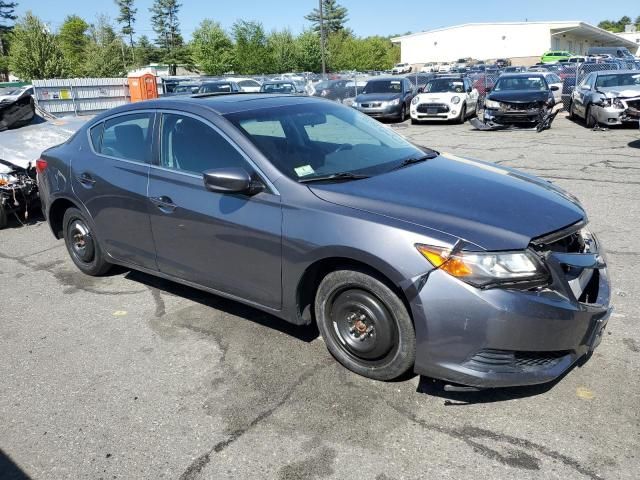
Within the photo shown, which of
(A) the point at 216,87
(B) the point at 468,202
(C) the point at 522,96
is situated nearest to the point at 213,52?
(A) the point at 216,87

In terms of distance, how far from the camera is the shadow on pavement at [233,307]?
3.98m

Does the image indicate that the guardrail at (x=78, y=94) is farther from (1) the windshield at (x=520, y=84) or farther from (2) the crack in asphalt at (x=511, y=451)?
(2) the crack in asphalt at (x=511, y=451)

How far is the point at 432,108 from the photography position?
18.3 meters

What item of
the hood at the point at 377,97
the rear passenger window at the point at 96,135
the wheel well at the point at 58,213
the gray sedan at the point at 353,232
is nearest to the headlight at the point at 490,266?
the gray sedan at the point at 353,232

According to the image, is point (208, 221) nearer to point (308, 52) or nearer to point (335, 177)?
point (335, 177)

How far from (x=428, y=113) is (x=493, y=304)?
54.5 feet

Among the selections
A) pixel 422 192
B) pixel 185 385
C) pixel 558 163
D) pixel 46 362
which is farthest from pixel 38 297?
pixel 558 163

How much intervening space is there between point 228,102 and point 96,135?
143 cm

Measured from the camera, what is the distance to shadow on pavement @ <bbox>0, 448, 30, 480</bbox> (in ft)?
8.71

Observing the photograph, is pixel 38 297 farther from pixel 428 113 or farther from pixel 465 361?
pixel 428 113

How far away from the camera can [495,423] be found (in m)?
2.87

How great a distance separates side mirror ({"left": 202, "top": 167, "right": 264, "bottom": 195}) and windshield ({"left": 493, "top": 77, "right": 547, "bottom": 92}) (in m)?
14.9

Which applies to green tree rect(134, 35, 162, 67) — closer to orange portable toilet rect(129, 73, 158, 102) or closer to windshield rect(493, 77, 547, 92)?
orange portable toilet rect(129, 73, 158, 102)

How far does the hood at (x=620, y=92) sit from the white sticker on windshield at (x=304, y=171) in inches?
524
